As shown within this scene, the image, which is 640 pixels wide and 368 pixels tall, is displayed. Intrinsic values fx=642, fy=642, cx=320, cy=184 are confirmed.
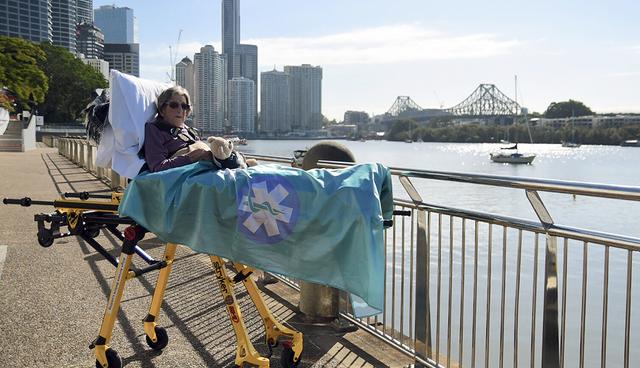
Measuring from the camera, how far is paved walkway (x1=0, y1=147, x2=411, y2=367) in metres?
4.16

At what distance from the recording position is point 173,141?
381cm

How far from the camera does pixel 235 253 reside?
3.38 metres

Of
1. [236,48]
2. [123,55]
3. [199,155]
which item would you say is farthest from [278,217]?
[123,55]

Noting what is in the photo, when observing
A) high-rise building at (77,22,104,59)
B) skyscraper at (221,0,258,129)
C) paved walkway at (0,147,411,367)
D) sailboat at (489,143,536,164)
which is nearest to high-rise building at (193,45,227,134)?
paved walkway at (0,147,411,367)

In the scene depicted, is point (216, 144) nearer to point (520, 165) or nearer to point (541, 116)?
point (520, 165)

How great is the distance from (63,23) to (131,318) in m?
174

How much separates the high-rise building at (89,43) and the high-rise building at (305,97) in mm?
72452

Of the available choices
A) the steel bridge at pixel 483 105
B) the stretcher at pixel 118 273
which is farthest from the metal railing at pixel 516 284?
the steel bridge at pixel 483 105

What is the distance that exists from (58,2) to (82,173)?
163813 mm

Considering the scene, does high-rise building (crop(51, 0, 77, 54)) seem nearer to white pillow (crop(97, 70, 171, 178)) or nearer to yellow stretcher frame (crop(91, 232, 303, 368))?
white pillow (crop(97, 70, 171, 178))

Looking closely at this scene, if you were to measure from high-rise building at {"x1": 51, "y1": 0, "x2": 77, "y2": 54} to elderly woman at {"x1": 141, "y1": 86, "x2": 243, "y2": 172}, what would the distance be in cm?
16990

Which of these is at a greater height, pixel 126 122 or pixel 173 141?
pixel 126 122

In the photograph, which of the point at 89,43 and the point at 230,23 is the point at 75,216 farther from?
the point at 89,43

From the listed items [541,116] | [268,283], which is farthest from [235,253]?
[541,116]
